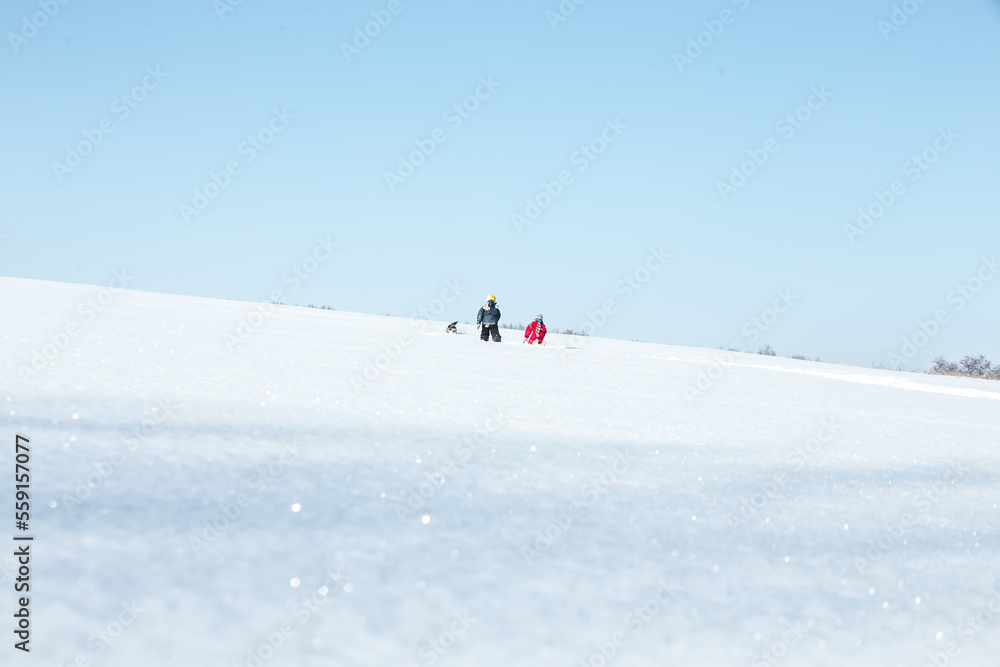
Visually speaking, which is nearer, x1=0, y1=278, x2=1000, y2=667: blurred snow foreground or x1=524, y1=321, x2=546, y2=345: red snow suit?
x1=0, y1=278, x2=1000, y2=667: blurred snow foreground

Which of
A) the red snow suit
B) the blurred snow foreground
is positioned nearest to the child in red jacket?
the red snow suit

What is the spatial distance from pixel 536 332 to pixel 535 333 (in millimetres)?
39

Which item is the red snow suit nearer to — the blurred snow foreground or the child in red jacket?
the child in red jacket

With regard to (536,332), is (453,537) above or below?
below

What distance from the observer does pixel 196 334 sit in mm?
5891

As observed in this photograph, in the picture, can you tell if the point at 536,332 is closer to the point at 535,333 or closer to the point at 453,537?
the point at 535,333

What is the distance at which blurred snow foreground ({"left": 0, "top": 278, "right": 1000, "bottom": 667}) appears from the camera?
131 cm

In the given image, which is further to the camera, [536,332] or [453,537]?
[536,332]

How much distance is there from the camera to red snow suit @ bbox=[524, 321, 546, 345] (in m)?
16.8

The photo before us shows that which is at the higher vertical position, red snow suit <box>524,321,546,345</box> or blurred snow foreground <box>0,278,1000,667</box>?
red snow suit <box>524,321,546,345</box>

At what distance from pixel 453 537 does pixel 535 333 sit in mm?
15306

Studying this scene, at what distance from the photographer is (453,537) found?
1683 mm

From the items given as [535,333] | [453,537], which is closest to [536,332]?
[535,333]

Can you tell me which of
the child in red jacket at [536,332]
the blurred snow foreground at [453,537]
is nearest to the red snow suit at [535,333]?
the child in red jacket at [536,332]
